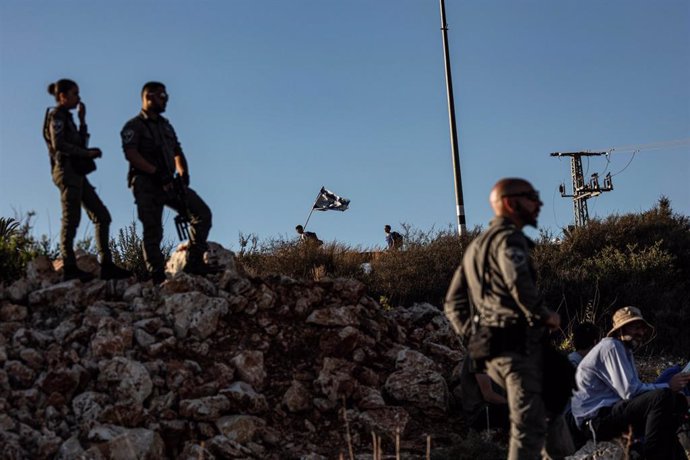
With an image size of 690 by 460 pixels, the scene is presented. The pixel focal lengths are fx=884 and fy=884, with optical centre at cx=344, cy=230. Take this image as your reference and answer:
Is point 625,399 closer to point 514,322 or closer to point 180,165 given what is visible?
point 514,322

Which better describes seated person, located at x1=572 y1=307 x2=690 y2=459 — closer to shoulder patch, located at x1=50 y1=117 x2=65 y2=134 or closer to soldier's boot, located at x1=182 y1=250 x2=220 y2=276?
soldier's boot, located at x1=182 y1=250 x2=220 y2=276

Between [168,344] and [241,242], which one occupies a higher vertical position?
[241,242]

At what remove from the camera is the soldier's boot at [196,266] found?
8.64m

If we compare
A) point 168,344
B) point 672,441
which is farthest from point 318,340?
point 672,441

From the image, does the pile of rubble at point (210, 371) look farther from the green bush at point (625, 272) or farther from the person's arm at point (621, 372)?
the green bush at point (625, 272)

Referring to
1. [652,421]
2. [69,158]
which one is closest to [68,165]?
[69,158]

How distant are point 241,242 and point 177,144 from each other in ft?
14.7

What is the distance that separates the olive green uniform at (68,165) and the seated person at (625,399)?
483 centimetres

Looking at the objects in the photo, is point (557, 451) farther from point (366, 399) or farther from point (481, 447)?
point (366, 399)

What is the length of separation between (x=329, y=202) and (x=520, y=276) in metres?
14.3

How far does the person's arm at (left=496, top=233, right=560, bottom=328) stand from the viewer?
14.6ft

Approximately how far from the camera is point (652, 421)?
252 inches

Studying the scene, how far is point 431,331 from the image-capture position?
959 centimetres

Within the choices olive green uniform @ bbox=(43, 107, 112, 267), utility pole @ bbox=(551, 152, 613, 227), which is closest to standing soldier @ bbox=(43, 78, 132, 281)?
olive green uniform @ bbox=(43, 107, 112, 267)
